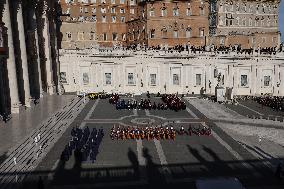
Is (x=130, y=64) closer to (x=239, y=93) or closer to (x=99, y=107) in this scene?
(x=99, y=107)

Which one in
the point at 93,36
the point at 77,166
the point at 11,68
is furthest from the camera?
the point at 93,36

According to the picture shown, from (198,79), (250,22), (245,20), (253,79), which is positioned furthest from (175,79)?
(250,22)

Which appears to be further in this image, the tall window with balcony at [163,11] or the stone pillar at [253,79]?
the tall window with balcony at [163,11]

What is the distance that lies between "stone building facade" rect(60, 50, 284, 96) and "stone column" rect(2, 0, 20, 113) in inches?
872

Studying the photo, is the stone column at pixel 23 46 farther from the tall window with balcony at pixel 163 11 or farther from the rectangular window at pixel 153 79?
the tall window with balcony at pixel 163 11

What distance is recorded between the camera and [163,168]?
953 inches

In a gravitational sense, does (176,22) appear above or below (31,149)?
above

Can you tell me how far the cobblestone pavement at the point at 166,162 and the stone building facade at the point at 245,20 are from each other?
45406 millimetres

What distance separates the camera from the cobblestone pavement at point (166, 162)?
865 inches

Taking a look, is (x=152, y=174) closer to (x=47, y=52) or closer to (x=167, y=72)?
(x=47, y=52)

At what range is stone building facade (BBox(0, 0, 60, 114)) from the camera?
1404 inches

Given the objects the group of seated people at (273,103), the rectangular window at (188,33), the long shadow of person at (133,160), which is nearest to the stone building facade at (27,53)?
the long shadow of person at (133,160)

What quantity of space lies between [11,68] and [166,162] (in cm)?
2102

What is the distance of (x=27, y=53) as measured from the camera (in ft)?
142
